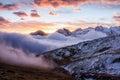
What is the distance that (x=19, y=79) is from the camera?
138 meters

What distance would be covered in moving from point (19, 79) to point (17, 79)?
1479 millimetres

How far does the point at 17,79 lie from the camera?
138 metres

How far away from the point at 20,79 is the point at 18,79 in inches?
88.2

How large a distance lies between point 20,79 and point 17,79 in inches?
83.4

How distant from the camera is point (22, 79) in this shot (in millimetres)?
138000

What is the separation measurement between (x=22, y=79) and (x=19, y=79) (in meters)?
1.43

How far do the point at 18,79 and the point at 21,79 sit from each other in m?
2.12

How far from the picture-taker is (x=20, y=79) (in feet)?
450

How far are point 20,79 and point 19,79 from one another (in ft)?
2.11

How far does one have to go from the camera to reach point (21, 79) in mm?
137625

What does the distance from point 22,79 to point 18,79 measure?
2260 mm
